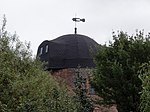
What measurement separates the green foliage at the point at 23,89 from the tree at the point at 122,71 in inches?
264

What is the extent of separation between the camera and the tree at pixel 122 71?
26312mm

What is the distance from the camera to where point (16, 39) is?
22.2m

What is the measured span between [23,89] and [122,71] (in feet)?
35.9

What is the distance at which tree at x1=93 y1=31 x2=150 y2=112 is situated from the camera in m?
26.3

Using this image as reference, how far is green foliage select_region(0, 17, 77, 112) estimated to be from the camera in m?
14.8

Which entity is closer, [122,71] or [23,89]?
[23,89]

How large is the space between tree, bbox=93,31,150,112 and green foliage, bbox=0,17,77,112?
669 centimetres

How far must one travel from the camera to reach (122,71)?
2634 cm

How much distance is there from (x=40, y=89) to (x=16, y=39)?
5.03m

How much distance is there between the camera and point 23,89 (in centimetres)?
1644

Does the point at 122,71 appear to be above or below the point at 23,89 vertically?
above

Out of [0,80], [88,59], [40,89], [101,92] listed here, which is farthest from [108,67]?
[88,59]

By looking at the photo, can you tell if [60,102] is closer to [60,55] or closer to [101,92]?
[101,92]

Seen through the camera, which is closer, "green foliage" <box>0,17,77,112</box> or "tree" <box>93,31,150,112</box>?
"green foliage" <box>0,17,77,112</box>
